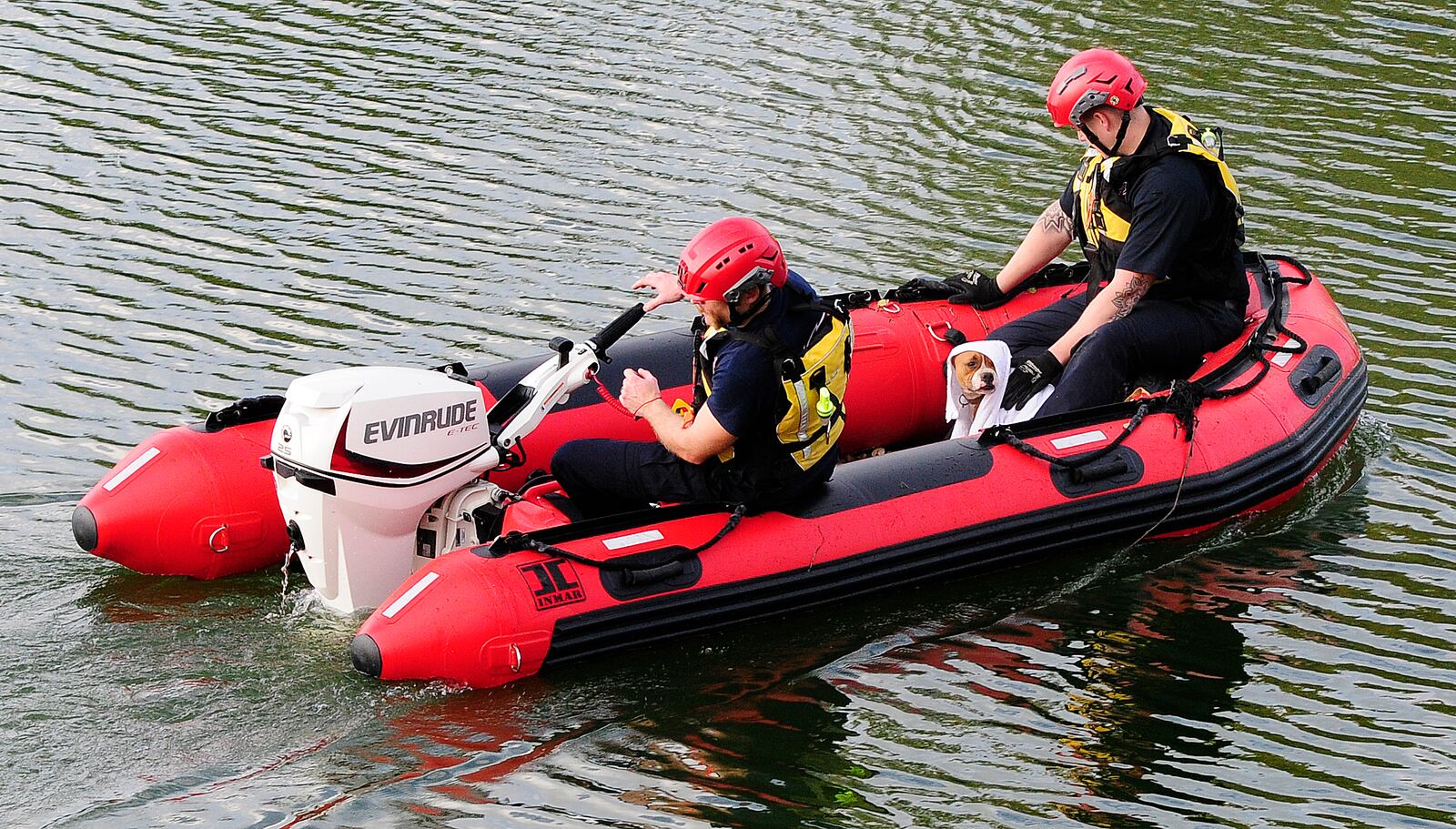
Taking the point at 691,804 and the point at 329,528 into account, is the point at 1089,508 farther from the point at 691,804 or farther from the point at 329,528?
the point at 329,528

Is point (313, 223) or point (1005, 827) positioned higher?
point (313, 223)

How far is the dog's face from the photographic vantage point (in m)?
6.20

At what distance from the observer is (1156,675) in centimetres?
515

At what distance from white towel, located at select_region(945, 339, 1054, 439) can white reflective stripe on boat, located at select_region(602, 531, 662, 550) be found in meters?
1.50

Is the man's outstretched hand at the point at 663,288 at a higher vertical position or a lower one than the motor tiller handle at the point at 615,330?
higher

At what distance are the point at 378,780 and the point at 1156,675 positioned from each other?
2249 mm

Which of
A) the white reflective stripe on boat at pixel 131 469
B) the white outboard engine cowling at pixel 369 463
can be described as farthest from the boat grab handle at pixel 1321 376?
the white reflective stripe on boat at pixel 131 469

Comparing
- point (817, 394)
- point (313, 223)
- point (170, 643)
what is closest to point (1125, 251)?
point (817, 394)

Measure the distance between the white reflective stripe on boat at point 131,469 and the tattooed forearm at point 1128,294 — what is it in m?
3.21

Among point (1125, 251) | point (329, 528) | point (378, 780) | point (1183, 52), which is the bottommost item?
point (378, 780)

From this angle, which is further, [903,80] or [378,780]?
[903,80]

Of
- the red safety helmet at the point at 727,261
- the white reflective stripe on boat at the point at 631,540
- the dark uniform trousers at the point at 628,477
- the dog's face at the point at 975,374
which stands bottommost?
the white reflective stripe on boat at the point at 631,540

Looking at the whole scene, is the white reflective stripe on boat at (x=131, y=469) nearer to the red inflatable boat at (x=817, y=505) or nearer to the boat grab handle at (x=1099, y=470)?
the red inflatable boat at (x=817, y=505)

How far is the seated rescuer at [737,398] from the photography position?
4.88m
